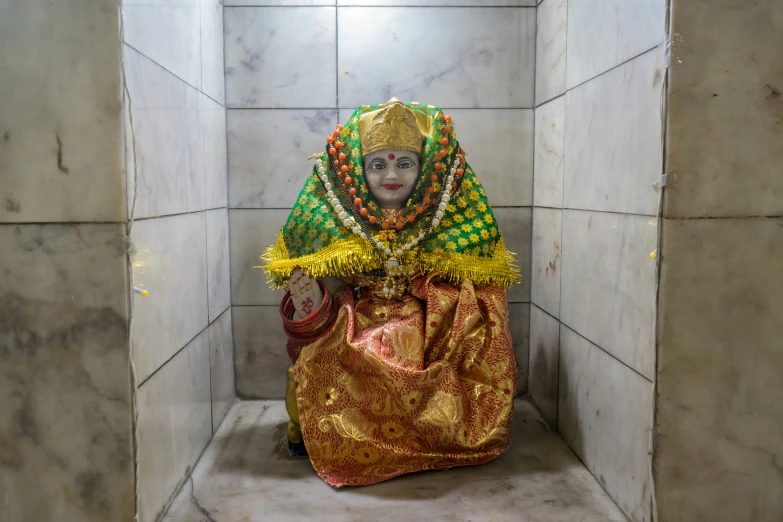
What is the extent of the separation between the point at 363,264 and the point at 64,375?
0.92 metres

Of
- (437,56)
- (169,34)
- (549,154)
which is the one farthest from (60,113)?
(549,154)

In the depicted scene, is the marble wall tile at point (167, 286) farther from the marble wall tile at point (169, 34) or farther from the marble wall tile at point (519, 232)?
the marble wall tile at point (519, 232)

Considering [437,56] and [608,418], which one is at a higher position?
[437,56]

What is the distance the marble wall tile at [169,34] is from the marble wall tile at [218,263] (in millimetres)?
497

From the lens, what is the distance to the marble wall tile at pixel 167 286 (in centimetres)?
162

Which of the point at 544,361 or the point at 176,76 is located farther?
the point at 544,361

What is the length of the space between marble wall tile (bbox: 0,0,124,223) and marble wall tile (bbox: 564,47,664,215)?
1210 mm

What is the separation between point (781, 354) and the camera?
157 centimetres

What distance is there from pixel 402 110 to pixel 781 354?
123 centimetres

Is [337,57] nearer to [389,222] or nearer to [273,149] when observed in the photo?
[273,149]

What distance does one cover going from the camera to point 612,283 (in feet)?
6.14

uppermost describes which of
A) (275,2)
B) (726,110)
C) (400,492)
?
(275,2)

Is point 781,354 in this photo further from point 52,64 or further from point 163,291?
point 52,64

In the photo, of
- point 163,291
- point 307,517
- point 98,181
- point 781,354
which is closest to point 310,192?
point 163,291
